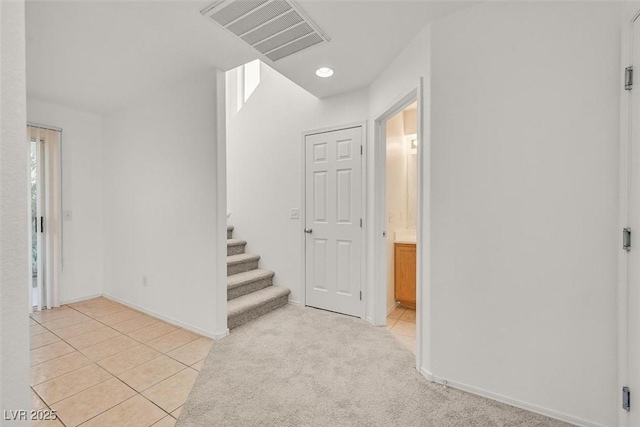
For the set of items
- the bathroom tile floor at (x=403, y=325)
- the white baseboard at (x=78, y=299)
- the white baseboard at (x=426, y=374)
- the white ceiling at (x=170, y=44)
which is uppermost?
the white ceiling at (x=170, y=44)

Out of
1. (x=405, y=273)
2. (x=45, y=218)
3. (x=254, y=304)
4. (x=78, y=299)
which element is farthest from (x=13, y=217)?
(x=78, y=299)

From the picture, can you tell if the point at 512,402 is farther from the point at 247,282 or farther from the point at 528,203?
the point at 247,282

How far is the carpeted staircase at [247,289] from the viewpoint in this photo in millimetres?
2990

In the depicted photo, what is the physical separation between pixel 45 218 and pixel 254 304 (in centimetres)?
267

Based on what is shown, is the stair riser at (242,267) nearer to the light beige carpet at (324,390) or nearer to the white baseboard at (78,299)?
the light beige carpet at (324,390)

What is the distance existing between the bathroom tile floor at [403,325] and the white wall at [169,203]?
1638 millimetres

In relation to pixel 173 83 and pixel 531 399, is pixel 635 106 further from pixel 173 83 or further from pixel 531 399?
pixel 173 83

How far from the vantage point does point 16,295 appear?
726 millimetres

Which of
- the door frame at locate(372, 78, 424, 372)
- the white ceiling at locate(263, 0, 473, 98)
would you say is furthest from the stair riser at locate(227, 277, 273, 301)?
the white ceiling at locate(263, 0, 473, 98)

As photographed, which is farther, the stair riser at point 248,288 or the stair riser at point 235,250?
the stair riser at point 235,250

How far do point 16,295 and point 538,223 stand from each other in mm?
2201

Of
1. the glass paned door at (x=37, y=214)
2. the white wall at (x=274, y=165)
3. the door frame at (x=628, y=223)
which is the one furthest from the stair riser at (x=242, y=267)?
→ the door frame at (x=628, y=223)

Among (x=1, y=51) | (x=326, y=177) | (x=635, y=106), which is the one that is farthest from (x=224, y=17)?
(x=635, y=106)

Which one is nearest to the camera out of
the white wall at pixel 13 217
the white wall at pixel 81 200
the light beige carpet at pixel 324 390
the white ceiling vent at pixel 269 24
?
the white wall at pixel 13 217
